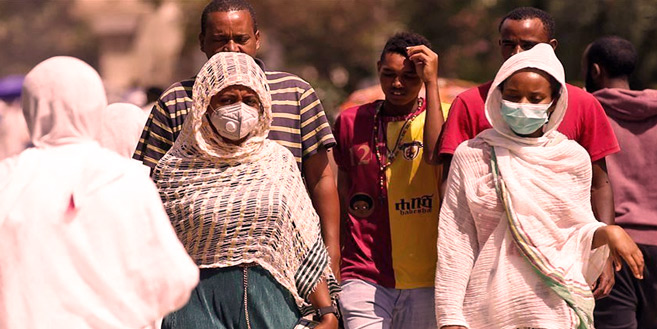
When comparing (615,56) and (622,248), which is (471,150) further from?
(615,56)

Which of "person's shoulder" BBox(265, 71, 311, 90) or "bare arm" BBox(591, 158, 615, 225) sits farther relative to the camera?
"bare arm" BBox(591, 158, 615, 225)

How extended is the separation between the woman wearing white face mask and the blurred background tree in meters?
5.02

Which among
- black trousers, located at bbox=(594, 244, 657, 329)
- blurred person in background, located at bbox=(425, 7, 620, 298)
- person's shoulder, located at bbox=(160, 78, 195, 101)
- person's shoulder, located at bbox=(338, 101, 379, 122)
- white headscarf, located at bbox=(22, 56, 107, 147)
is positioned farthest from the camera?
black trousers, located at bbox=(594, 244, 657, 329)

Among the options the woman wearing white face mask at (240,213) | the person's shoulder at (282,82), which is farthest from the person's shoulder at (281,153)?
the person's shoulder at (282,82)

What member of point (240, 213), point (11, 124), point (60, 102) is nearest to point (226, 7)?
point (240, 213)

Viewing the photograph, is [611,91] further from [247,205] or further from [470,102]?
[247,205]

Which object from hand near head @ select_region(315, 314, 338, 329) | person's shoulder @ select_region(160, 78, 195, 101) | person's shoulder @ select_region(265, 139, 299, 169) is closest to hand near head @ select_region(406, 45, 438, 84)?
person's shoulder @ select_region(265, 139, 299, 169)

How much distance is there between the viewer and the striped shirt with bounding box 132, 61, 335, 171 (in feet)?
22.4

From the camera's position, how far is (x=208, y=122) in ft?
21.1

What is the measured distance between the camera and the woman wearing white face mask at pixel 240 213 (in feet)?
20.4

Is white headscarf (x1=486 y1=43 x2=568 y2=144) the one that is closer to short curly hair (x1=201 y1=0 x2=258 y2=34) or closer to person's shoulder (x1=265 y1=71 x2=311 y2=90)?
person's shoulder (x1=265 y1=71 x2=311 y2=90)

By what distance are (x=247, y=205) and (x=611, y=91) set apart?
299 cm

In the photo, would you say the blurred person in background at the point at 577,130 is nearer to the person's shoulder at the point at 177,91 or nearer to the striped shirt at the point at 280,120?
the striped shirt at the point at 280,120

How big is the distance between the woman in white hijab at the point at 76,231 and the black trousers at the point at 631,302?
334 cm
